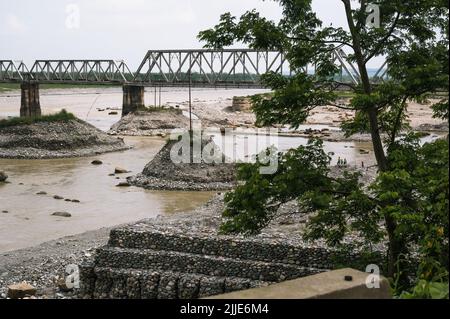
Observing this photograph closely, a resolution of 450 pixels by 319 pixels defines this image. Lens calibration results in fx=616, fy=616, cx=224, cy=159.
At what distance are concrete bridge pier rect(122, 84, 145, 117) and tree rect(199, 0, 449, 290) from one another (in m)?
70.2

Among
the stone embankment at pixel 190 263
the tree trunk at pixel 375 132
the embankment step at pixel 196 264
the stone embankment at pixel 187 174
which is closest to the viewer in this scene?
the tree trunk at pixel 375 132

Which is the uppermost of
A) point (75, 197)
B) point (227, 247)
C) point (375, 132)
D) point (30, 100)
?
point (375, 132)

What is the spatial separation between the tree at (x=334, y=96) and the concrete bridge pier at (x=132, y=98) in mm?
70233

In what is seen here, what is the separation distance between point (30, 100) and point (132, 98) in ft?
47.4

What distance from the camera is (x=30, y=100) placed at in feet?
278

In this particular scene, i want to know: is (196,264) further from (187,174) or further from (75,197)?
(187,174)

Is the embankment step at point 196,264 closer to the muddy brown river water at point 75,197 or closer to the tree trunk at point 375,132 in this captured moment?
the tree trunk at point 375,132

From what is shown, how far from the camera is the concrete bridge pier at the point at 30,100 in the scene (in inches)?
3248

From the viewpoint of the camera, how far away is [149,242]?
1800 cm

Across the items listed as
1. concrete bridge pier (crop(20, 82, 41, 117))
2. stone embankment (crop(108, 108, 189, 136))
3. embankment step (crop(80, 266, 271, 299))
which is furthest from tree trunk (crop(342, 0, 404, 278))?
concrete bridge pier (crop(20, 82, 41, 117))

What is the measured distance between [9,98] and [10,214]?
120 meters

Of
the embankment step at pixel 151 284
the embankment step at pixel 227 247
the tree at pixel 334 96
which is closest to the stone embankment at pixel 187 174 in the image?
the embankment step at pixel 227 247

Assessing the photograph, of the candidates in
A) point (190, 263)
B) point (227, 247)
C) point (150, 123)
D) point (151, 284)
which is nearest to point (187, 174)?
point (227, 247)
